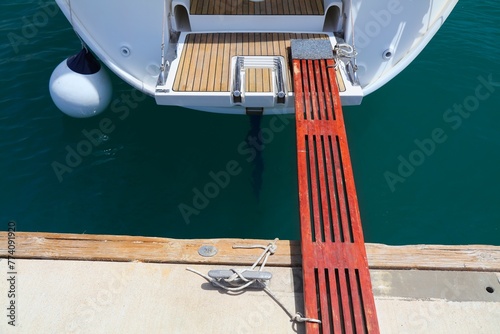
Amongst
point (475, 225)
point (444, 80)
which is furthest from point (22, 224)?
point (444, 80)

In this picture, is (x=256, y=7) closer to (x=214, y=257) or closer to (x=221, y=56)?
(x=221, y=56)

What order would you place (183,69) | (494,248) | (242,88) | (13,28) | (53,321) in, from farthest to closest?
(13,28)
(183,69)
(242,88)
(494,248)
(53,321)

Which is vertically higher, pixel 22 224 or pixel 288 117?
pixel 288 117

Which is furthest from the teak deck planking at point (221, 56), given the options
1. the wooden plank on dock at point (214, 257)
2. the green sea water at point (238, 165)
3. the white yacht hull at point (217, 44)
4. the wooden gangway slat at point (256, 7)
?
the wooden plank on dock at point (214, 257)

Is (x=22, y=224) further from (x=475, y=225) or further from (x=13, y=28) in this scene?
(x=475, y=225)

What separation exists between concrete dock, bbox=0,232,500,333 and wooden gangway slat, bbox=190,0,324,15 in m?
3.79

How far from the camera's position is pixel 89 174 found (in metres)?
6.26

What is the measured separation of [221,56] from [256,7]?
124 cm

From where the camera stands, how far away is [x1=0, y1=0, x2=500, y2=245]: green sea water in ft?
18.7

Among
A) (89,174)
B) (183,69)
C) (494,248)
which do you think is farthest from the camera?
(89,174)

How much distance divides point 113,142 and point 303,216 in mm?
3910

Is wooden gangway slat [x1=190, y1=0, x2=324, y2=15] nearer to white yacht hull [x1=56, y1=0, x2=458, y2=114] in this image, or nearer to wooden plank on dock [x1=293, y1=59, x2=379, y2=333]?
white yacht hull [x1=56, y1=0, x2=458, y2=114]

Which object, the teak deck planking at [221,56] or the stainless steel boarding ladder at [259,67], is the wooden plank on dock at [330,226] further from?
the teak deck planking at [221,56]

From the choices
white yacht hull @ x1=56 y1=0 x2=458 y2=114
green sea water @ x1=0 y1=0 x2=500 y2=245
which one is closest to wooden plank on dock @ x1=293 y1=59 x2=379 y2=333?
white yacht hull @ x1=56 y1=0 x2=458 y2=114
